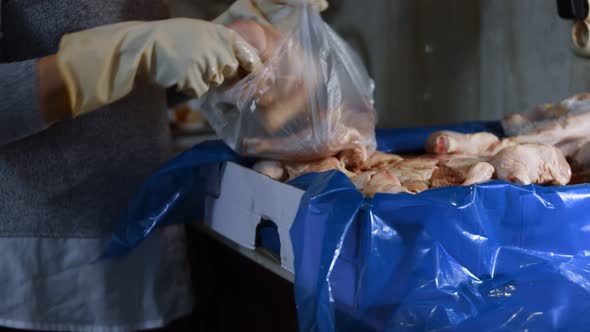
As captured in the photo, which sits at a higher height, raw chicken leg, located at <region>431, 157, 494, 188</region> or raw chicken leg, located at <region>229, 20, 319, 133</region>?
raw chicken leg, located at <region>229, 20, 319, 133</region>

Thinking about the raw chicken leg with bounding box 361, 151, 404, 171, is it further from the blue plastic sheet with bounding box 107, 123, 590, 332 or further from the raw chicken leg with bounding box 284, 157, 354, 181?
the blue plastic sheet with bounding box 107, 123, 590, 332

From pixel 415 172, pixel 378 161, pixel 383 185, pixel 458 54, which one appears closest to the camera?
pixel 383 185

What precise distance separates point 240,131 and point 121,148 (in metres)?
0.25

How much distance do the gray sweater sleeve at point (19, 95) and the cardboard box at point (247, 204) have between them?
0.92ft

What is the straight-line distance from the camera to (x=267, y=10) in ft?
3.27

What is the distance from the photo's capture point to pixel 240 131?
96cm

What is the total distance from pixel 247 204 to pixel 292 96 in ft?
0.55

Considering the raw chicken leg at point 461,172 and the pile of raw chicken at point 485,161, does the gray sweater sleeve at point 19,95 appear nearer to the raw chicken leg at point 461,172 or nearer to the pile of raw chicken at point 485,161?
the pile of raw chicken at point 485,161

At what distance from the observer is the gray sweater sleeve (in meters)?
0.83

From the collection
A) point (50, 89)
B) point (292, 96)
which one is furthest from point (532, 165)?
point (50, 89)

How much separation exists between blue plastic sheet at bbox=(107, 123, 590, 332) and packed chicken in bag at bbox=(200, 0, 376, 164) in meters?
0.22

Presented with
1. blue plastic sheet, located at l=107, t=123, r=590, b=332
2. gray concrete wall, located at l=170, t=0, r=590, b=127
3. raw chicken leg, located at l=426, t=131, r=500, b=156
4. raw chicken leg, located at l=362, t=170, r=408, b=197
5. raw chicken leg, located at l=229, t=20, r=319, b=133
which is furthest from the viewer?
gray concrete wall, located at l=170, t=0, r=590, b=127

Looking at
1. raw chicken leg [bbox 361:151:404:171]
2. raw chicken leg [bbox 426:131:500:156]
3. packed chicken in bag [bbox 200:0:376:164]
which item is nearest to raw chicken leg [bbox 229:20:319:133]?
packed chicken in bag [bbox 200:0:376:164]

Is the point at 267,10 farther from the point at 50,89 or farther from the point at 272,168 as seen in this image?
the point at 50,89
